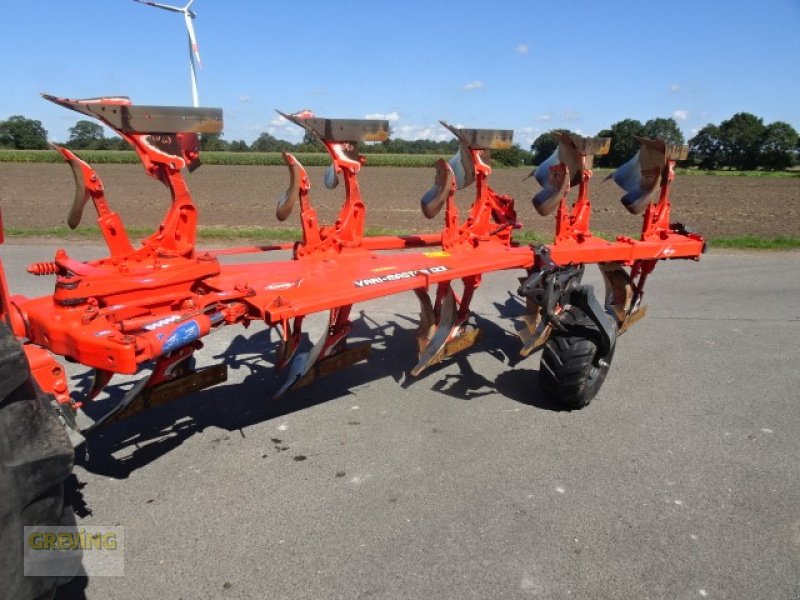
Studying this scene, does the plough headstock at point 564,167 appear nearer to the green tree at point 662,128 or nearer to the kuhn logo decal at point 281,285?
the kuhn logo decal at point 281,285

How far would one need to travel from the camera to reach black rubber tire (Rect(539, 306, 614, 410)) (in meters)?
4.09

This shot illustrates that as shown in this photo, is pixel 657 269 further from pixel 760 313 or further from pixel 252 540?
pixel 252 540

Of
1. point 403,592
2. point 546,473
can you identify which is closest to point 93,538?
point 403,592

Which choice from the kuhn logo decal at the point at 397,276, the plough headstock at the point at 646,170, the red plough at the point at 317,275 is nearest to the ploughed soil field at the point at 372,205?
the plough headstock at the point at 646,170

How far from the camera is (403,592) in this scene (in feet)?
8.18

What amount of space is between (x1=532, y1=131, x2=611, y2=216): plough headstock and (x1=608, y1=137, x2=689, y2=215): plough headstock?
1.24 feet

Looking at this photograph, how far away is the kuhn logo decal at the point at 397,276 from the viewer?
137 inches

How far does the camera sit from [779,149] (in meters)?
60.8

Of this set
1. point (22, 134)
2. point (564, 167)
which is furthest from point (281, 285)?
point (22, 134)

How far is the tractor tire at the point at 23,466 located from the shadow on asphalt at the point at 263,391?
1331mm

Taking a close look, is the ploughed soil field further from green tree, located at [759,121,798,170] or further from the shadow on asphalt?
green tree, located at [759,121,798,170]

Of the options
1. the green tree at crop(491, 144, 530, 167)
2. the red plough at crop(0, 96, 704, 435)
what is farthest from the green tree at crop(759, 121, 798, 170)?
the red plough at crop(0, 96, 704, 435)

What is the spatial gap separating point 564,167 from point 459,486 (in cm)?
318

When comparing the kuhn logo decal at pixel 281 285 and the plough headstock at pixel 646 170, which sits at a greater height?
the plough headstock at pixel 646 170
